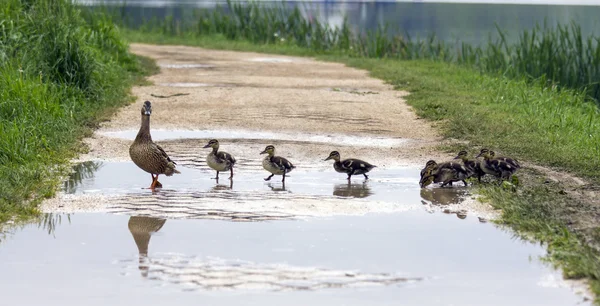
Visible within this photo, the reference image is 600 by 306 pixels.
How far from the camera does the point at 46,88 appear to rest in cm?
1405

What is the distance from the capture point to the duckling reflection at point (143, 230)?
7.64 m

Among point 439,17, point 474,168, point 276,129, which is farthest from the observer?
point 439,17

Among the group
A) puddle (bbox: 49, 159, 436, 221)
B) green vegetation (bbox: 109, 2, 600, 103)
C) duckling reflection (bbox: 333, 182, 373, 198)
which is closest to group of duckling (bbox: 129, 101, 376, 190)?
puddle (bbox: 49, 159, 436, 221)

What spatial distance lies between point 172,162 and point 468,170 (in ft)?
9.60

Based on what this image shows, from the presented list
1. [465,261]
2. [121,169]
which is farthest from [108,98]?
[465,261]

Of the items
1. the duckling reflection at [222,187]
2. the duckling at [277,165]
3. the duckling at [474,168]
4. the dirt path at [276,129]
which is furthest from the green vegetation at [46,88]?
the duckling at [474,168]

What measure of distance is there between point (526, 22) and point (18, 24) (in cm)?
3905

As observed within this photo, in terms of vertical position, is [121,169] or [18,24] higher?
[18,24]

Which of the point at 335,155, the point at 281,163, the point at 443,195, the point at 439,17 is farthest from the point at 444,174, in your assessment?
the point at 439,17

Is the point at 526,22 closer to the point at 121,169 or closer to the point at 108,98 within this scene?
the point at 108,98

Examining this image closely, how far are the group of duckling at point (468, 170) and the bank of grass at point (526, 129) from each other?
0.24 m

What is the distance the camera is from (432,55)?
26.2 meters

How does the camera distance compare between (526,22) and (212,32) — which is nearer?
(212,32)

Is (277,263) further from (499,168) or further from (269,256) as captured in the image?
(499,168)
